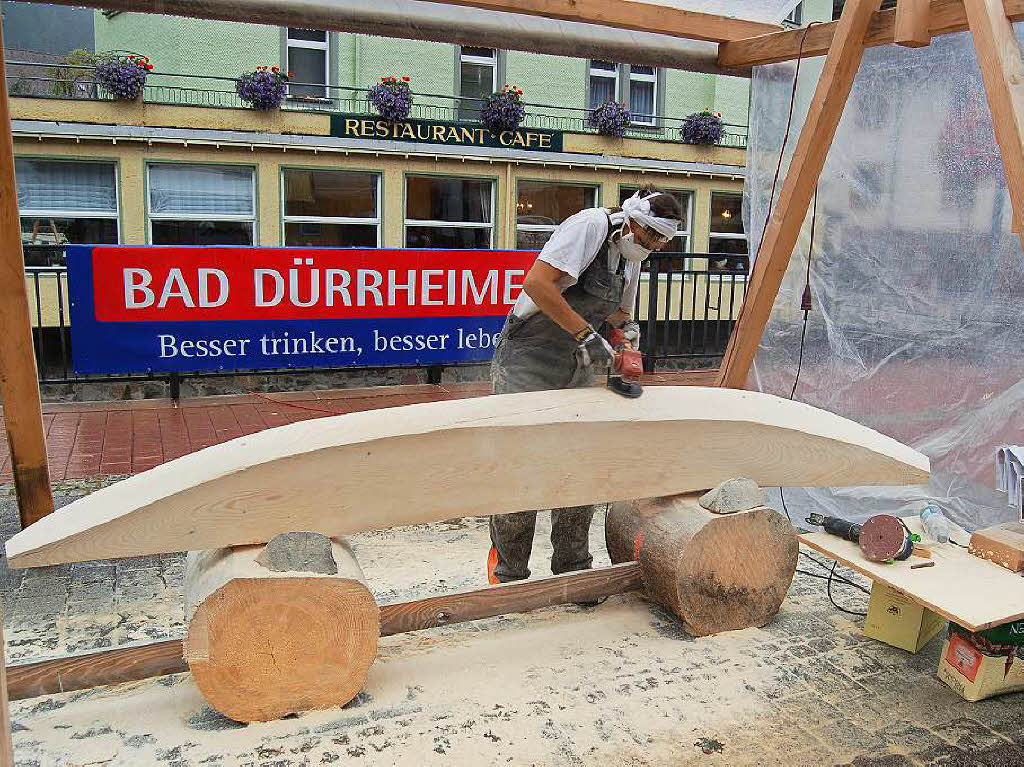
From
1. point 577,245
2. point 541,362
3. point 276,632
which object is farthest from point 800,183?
point 276,632

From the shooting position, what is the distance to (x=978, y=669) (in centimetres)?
280

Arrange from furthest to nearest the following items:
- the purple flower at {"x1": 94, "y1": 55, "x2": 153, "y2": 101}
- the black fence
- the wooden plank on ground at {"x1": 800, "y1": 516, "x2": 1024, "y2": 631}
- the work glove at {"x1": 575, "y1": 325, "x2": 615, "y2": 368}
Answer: the purple flower at {"x1": 94, "y1": 55, "x2": 153, "y2": 101}, the black fence, the work glove at {"x1": 575, "y1": 325, "x2": 615, "y2": 368}, the wooden plank on ground at {"x1": 800, "y1": 516, "x2": 1024, "y2": 631}

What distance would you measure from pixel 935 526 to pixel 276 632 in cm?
259

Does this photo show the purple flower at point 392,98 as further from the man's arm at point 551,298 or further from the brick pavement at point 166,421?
the man's arm at point 551,298

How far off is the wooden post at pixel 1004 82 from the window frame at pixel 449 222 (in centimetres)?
934

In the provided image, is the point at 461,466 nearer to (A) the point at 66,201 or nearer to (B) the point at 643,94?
(A) the point at 66,201

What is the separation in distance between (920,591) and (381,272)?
566 centimetres

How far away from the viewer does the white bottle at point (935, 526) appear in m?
3.29

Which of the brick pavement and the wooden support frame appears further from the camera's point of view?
the brick pavement

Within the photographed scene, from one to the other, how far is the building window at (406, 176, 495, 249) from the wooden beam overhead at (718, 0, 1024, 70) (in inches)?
301

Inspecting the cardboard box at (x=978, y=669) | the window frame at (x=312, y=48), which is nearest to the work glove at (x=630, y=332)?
the cardboard box at (x=978, y=669)

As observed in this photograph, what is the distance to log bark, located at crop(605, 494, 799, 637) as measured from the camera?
3100 millimetres

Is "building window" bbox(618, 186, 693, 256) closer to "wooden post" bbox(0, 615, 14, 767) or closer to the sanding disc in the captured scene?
the sanding disc

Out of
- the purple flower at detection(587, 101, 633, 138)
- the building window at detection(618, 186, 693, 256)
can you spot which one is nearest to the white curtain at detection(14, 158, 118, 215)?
the purple flower at detection(587, 101, 633, 138)
